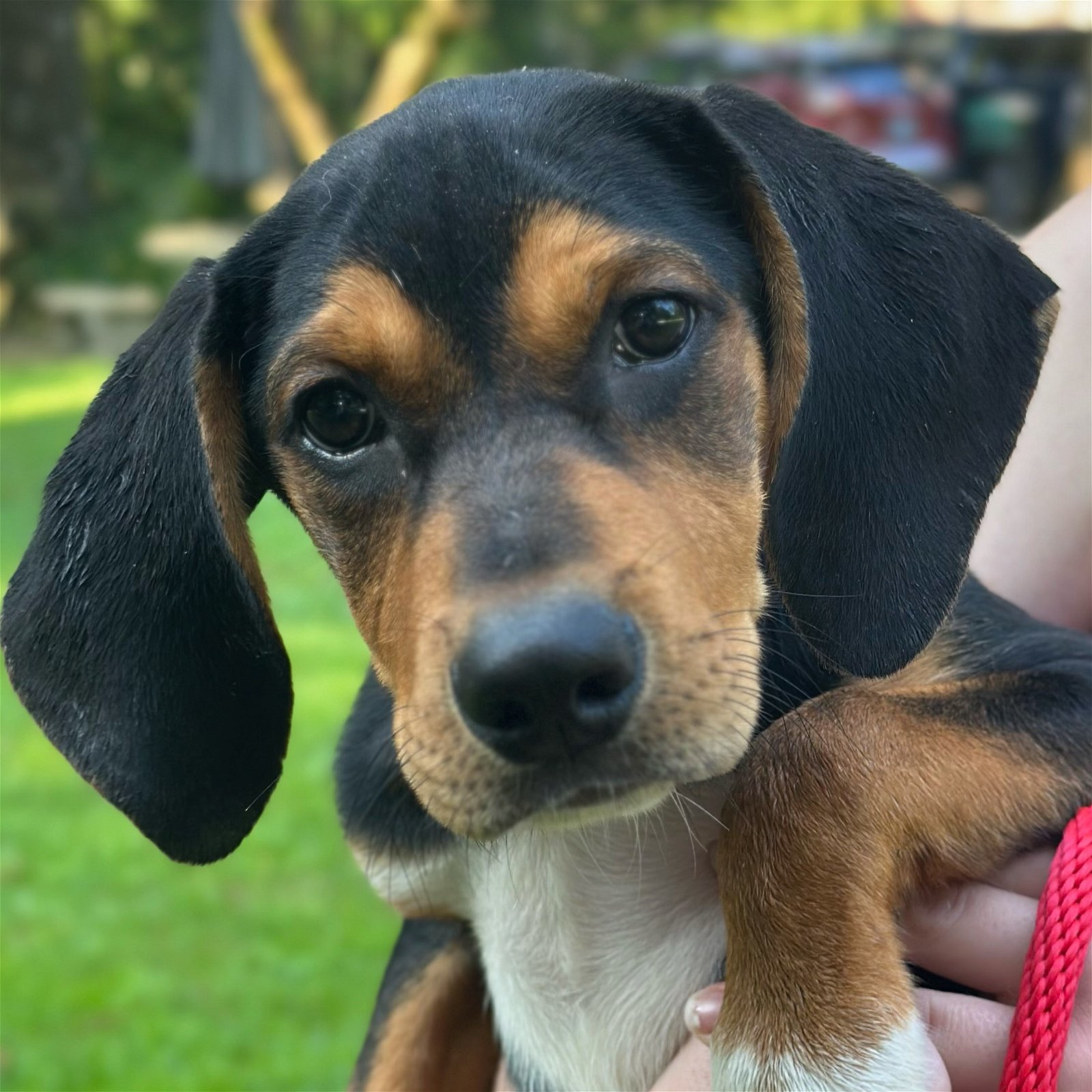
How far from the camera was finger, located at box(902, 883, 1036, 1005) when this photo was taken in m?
2.35

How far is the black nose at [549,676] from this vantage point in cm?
192

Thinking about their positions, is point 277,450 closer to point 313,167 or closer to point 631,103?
point 313,167

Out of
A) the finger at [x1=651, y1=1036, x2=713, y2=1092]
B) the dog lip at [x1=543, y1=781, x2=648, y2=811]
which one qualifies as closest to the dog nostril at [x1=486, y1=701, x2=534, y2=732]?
the dog lip at [x1=543, y1=781, x2=648, y2=811]

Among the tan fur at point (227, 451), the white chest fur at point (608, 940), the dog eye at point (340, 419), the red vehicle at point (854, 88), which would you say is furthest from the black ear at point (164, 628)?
the red vehicle at point (854, 88)

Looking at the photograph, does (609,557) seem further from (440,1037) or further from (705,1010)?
(440,1037)

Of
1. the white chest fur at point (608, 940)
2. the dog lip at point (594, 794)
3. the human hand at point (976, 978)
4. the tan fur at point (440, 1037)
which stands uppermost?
the dog lip at point (594, 794)

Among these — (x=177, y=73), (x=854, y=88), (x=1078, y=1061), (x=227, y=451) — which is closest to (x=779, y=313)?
(x=227, y=451)

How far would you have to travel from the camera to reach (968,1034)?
2.34 m

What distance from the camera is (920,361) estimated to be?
8.22ft

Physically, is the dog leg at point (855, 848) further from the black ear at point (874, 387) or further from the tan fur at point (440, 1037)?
the tan fur at point (440, 1037)

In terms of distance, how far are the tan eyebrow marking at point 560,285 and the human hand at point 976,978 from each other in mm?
1096

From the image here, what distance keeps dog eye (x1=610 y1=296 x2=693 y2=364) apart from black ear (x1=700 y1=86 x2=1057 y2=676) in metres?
0.21

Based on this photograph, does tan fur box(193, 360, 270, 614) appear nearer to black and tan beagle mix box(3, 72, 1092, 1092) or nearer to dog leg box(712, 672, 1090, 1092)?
black and tan beagle mix box(3, 72, 1092, 1092)

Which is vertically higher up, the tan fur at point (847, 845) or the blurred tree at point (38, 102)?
the tan fur at point (847, 845)
